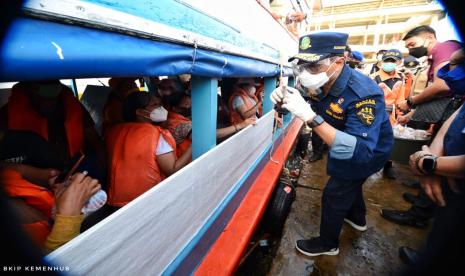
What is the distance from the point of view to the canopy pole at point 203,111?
1.82 metres

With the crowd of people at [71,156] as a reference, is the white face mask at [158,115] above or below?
above

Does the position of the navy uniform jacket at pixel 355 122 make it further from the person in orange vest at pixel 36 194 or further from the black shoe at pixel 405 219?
the person in orange vest at pixel 36 194

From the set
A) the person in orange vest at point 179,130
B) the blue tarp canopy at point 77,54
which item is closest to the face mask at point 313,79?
the blue tarp canopy at point 77,54

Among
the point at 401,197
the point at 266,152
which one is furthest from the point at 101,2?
the point at 401,197

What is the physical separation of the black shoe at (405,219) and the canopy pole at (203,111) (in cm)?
287

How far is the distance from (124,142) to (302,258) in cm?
230

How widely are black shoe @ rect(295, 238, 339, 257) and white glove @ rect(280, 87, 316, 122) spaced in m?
1.62

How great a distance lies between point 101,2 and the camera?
0.89 meters

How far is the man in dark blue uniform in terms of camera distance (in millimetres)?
1652

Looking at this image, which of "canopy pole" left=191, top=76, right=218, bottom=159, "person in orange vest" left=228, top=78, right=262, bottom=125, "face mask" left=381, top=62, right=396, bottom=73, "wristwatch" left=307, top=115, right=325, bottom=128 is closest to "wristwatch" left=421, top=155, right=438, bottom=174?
"wristwatch" left=307, top=115, right=325, bottom=128

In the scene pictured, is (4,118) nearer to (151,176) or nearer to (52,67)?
(151,176)

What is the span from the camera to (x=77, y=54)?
2.54 feet

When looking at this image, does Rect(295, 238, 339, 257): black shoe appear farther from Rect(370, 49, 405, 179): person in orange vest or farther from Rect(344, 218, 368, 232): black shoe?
Rect(370, 49, 405, 179): person in orange vest

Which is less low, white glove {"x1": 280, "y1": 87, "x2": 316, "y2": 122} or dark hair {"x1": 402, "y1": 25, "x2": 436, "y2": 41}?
dark hair {"x1": 402, "y1": 25, "x2": 436, "y2": 41}
